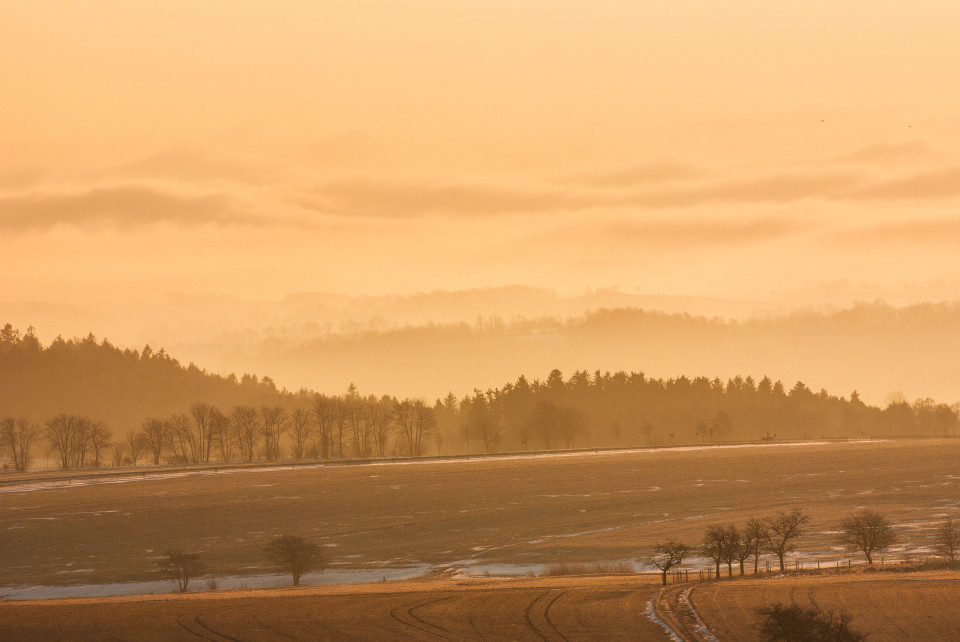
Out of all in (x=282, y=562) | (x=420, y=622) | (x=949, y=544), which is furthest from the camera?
(x=282, y=562)

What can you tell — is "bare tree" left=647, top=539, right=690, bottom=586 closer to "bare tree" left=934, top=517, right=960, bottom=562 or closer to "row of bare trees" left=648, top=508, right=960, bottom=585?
"row of bare trees" left=648, top=508, right=960, bottom=585

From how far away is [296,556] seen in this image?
74812mm

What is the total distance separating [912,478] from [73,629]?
4997 inches

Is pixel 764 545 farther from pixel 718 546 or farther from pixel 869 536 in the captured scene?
pixel 718 546

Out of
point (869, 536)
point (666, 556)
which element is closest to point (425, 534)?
point (666, 556)

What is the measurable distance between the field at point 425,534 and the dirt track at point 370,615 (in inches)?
8.0

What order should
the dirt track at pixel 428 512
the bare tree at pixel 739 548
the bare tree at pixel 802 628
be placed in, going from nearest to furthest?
the bare tree at pixel 802 628 < the bare tree at pixel 739 548 < the dirt track at pixel 428 512

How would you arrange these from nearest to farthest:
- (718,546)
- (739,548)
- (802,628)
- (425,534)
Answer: (802,628) < (739,548) < (718,546) < (425,534)

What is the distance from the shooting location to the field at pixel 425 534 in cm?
5366

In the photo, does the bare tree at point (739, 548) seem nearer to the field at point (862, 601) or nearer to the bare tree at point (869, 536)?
the field at point (862, 601)

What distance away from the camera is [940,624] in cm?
4828

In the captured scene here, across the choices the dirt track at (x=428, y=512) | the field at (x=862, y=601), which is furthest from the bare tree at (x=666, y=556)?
the field at (x=862, y=601)

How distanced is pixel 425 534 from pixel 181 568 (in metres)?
25.3

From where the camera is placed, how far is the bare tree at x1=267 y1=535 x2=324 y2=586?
245 feet
